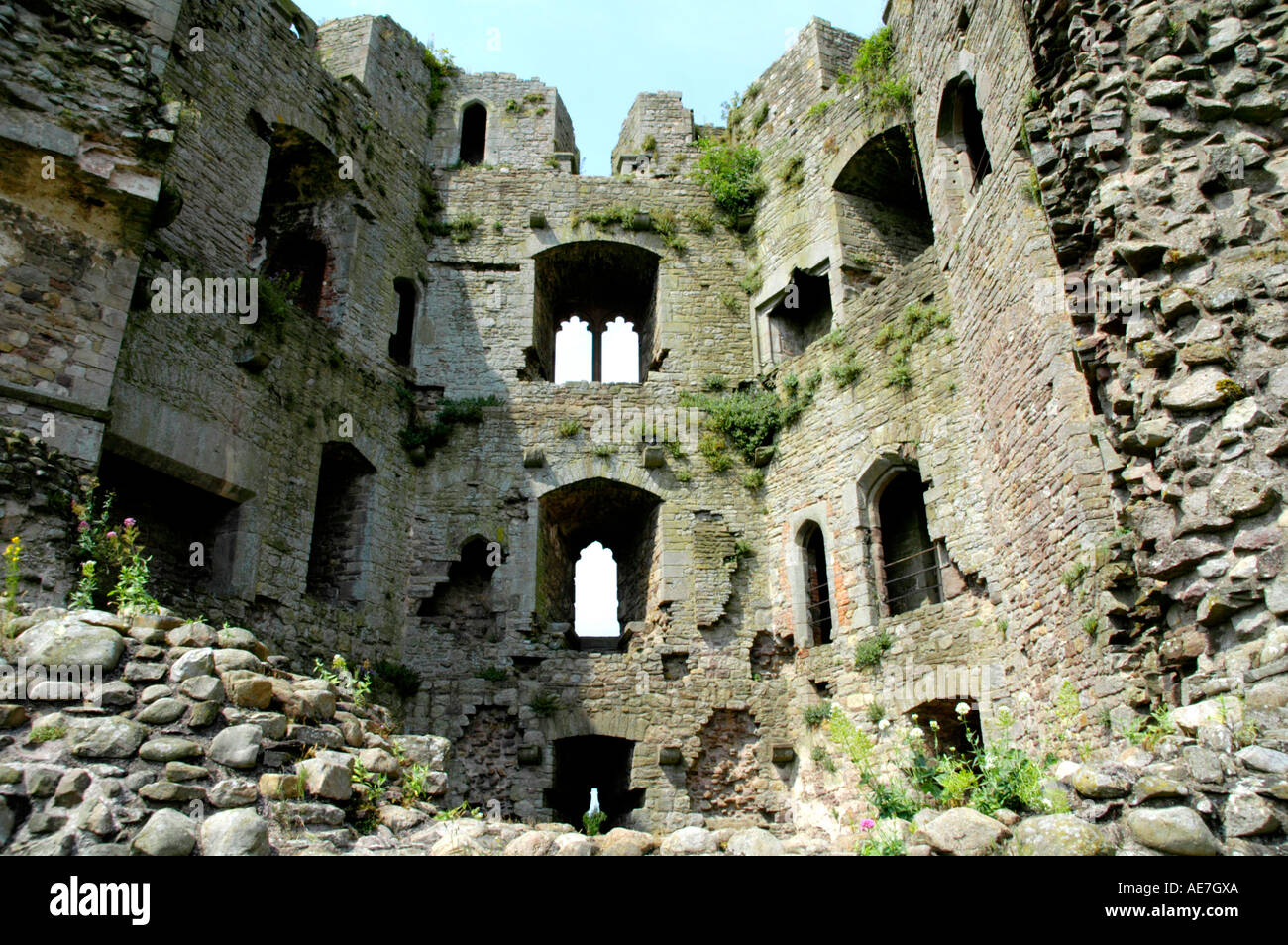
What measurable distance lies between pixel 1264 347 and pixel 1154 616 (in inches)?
71.8

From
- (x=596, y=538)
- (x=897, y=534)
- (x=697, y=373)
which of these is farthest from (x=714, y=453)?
(x=897, y=534)

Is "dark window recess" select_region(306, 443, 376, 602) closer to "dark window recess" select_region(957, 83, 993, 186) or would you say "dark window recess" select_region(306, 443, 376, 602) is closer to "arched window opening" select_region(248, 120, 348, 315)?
"arched window opening" select_region(248, 120, 348, 315)

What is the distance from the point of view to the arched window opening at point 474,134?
17547 mm

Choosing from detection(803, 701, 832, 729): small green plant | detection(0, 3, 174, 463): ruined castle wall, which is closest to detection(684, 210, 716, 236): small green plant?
detection(803, 701, 832, 729): small green plant

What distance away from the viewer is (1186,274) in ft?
17.5

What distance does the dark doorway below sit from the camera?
12.3 metres

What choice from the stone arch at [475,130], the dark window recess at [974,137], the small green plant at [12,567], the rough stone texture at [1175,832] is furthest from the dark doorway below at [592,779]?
the stone arch at [475,130]

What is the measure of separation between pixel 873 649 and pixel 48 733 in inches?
337

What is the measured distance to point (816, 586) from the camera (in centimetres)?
1278

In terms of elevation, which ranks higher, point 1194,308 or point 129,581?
point 1194,308

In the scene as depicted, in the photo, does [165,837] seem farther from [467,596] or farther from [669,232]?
[669,232]

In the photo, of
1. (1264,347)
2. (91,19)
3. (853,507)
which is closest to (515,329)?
(853,507)

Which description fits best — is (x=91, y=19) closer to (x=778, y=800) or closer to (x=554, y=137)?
(x=554, y=137)

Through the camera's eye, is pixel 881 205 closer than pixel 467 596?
No
